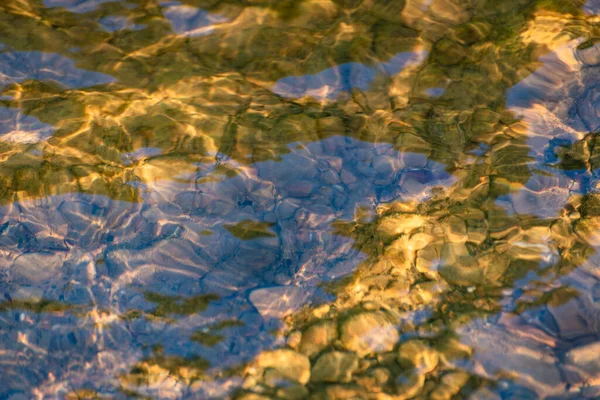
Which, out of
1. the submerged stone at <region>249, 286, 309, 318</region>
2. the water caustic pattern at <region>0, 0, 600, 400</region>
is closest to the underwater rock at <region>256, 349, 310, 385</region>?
the water caustic pattern at <region>0, 0, 600, 400</region>

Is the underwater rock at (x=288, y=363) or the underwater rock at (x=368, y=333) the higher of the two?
the underwater rock at (x=368, y=333)

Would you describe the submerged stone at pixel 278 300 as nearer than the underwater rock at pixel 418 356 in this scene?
No

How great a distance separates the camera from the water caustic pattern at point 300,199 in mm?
3193

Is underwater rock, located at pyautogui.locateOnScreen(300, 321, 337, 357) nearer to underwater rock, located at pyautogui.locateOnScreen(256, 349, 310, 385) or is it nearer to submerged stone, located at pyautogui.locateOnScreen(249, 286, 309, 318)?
underwater rock, located at pyautogui.locateOnScreen(256, 349, 310, 385)

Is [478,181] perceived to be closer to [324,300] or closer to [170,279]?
[324,300]

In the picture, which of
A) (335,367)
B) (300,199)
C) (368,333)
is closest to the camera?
(335,367)

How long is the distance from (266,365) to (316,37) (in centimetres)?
294

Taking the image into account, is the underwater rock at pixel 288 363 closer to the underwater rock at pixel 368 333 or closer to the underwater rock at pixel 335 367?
the underwater rock at pixel 335 367

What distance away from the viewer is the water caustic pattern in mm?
3193

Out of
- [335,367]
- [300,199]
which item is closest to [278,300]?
[335,367]

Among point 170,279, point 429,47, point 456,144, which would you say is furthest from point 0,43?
point 456,144

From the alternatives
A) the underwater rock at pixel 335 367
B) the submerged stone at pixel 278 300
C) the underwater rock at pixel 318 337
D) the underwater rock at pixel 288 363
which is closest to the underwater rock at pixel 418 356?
the underwater rock at pixel 335 367

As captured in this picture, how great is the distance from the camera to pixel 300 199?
12.1 ft

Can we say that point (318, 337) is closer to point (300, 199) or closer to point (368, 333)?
point (368, 333)
